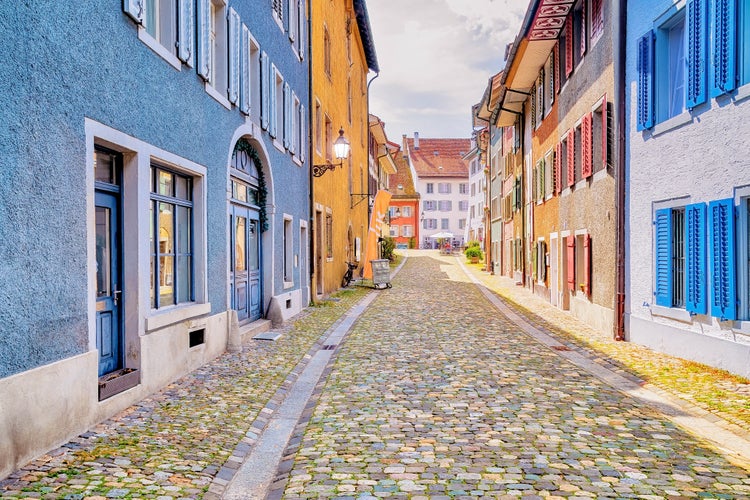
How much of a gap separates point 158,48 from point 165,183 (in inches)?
64.6

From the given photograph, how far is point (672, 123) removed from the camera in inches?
372

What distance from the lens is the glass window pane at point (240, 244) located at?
11.5m

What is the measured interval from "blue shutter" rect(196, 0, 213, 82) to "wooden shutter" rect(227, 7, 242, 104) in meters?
1.01

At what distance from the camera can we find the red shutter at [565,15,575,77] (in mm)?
14986

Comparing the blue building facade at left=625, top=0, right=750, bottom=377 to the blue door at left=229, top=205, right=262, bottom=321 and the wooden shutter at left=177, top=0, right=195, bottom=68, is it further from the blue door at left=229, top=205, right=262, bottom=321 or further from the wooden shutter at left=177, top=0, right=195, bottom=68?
the blue door at left=229, top=205, right=262, bottom=321

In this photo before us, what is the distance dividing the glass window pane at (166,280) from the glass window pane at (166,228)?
122 mm

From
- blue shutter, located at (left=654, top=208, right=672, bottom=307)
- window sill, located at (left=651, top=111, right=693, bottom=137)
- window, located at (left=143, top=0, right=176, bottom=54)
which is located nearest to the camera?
window, located at (left=143, top=0, right=176, bottom=54)

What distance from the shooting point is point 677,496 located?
397 centimetres

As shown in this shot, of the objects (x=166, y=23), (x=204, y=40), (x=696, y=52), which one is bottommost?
(x=696, y=52)

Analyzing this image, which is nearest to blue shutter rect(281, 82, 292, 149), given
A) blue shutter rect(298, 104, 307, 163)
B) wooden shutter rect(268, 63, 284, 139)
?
wooden shutter rect(268, 63, 284, 139)

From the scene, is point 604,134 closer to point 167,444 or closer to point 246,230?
point 246,230

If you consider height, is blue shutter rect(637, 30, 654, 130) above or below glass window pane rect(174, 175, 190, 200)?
above

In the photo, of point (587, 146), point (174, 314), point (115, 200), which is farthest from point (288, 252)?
point (115, 200)

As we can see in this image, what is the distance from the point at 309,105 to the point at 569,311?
8.71m
